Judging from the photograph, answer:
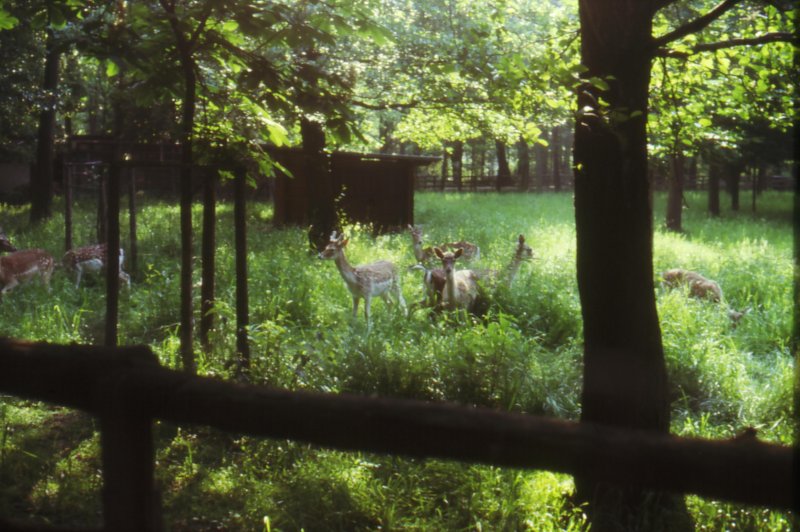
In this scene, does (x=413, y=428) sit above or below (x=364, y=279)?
above

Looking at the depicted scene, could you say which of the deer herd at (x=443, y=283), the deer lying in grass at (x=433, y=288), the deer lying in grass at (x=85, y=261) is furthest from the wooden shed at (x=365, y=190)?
the deer lying in grass at (x=433, y=288)

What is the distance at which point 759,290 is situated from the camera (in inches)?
504

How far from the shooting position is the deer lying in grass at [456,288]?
1027 centimetres

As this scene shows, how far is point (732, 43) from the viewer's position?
5059mm

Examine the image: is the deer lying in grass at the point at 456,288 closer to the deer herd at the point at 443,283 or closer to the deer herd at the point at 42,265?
the deer herd at the point at 443,283

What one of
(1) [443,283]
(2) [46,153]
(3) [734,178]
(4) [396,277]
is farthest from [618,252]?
(3) [734,178]

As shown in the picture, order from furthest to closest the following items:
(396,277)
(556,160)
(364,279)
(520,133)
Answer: (556,160) → (396,277) → (364,279) → (520,133)

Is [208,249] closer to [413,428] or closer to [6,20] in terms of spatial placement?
[6,20]

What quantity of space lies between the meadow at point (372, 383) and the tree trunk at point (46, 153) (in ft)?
33.2

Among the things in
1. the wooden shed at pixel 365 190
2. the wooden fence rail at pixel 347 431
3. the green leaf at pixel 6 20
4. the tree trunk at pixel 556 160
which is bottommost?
the wooden fence rail at pixel 347 431

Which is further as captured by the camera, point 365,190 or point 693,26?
point 365,190

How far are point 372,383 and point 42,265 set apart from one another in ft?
24.3

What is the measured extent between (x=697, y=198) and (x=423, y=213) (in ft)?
55.5

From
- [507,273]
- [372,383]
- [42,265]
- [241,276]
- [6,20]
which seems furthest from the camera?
[42,265]
